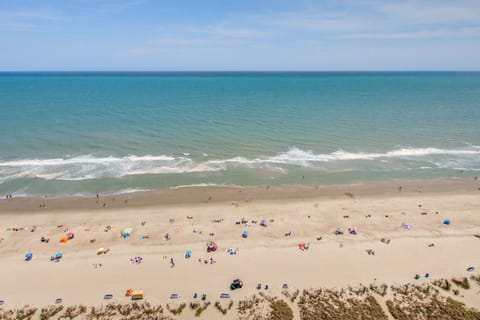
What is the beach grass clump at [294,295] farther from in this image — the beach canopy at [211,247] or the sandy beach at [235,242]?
the beach canopy at [211,247]

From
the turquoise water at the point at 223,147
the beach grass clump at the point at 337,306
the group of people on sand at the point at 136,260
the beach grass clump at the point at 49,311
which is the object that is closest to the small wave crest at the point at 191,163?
the turquoise water at the point at 223,147

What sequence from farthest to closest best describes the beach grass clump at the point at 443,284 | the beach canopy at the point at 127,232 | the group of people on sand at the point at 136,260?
the beach canopy at the point at 127,232, the group of people on sand at the point at 136,260, the beach grass clump at the point at 443,284

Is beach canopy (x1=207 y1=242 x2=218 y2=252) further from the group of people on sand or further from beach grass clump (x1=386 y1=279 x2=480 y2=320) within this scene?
beach grass clump (x1=386 y1=279 x2=480 y2=320)

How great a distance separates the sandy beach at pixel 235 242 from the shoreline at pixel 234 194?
0.80ft

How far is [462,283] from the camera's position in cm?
2344

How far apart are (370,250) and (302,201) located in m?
11.7

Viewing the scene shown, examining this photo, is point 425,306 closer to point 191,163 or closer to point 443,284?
point 443,284

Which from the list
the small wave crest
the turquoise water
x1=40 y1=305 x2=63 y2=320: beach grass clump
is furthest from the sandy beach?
the small wave crest

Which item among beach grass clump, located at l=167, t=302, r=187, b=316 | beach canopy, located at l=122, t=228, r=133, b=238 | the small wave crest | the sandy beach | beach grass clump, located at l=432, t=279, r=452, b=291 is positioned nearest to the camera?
beach grass clump, located at l=167, t=302, r=187, b=316

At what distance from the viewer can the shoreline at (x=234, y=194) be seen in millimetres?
37500

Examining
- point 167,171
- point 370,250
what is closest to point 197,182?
point 167,171

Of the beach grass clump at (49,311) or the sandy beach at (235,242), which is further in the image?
the sandy beach at (235,242)

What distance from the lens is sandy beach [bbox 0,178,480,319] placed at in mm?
23906

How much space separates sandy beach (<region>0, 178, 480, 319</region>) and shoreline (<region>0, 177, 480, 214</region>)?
0.80 ft
